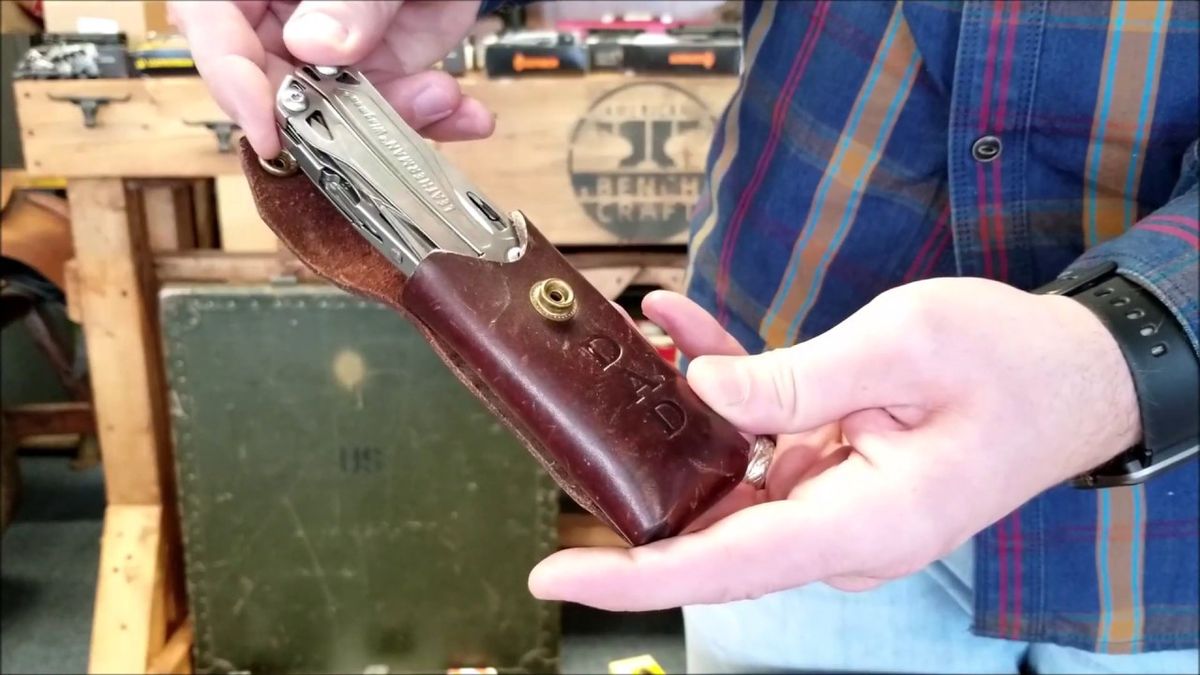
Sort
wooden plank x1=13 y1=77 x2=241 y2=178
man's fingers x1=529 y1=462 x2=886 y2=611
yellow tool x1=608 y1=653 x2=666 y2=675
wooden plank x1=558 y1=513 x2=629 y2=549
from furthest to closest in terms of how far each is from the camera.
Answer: wooden plank x1=558 y1=513 x2=629 y2=549, wooden plank x1=13 y1=77 x2=241 y2=178, yellow tool x1=608 y1=653 x2=666 y2=675, man's fingers x1=529 y1=462 x2=886 y2=611

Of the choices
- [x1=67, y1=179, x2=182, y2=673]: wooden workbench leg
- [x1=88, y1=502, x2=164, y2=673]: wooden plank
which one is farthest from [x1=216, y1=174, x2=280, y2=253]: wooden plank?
[x1=88, y1=502, x2=164, y2=673]: wooden plank

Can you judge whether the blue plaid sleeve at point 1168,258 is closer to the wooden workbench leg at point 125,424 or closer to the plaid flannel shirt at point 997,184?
the plaid flannel shirt at point 997,184

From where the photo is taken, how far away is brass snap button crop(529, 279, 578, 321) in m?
0.37

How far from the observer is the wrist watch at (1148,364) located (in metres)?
0.35

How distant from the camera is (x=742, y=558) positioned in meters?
0.30

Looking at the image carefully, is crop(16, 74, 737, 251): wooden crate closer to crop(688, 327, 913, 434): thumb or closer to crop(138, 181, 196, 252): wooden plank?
crop(138, 181, 196, 252): wooden plank

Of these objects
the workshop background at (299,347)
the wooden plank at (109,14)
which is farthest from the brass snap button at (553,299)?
the wooden plank at (109,14)

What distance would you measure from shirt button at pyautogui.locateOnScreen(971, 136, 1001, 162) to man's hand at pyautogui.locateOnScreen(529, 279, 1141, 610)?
14cm

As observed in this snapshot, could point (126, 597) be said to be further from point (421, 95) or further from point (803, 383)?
point (803, 383)

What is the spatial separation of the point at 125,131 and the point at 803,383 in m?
0.82

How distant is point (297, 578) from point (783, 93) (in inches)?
30.8

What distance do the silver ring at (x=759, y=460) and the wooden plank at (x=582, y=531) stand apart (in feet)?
2.61

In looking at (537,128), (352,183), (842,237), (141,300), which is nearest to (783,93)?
(842,237)

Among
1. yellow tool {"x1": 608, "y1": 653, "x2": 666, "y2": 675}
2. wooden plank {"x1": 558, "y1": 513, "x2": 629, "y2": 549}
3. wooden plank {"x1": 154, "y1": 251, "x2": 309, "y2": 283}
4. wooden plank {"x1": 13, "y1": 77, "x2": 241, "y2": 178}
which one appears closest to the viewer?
yellow tool {"x1": 608, "y1": 653, "x2": 666, "y2": 675}
